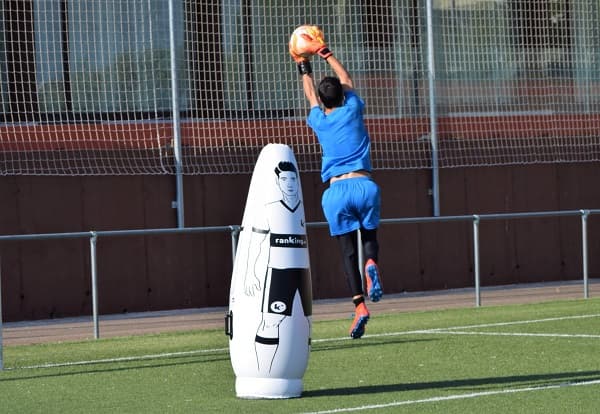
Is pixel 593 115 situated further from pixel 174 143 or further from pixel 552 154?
pixel 174 143

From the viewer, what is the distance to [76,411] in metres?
8.97

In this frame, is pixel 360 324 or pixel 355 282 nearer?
pixel 360 324

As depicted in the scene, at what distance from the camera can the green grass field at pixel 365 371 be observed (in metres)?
8.95

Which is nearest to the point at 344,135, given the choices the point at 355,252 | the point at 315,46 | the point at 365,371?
the point at 315,46

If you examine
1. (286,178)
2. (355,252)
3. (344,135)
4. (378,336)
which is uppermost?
(344,135)

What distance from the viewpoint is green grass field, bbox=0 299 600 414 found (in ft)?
29.3

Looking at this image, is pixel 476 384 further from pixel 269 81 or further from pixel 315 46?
pixel 269 81

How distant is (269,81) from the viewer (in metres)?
19.4

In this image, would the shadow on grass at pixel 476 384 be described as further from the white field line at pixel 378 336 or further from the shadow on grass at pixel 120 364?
the white field line at pixel 378 336

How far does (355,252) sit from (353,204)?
448 mm

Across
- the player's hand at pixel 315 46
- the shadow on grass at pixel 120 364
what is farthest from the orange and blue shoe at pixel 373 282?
the shadow on grass at pixel 120 364

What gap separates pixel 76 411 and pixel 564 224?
48.5 feet

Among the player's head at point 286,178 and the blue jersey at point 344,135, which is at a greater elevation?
the blue jersey at point 344,135

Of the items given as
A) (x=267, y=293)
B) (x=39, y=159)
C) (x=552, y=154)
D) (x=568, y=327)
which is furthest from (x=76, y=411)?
(x=552, y=154)
